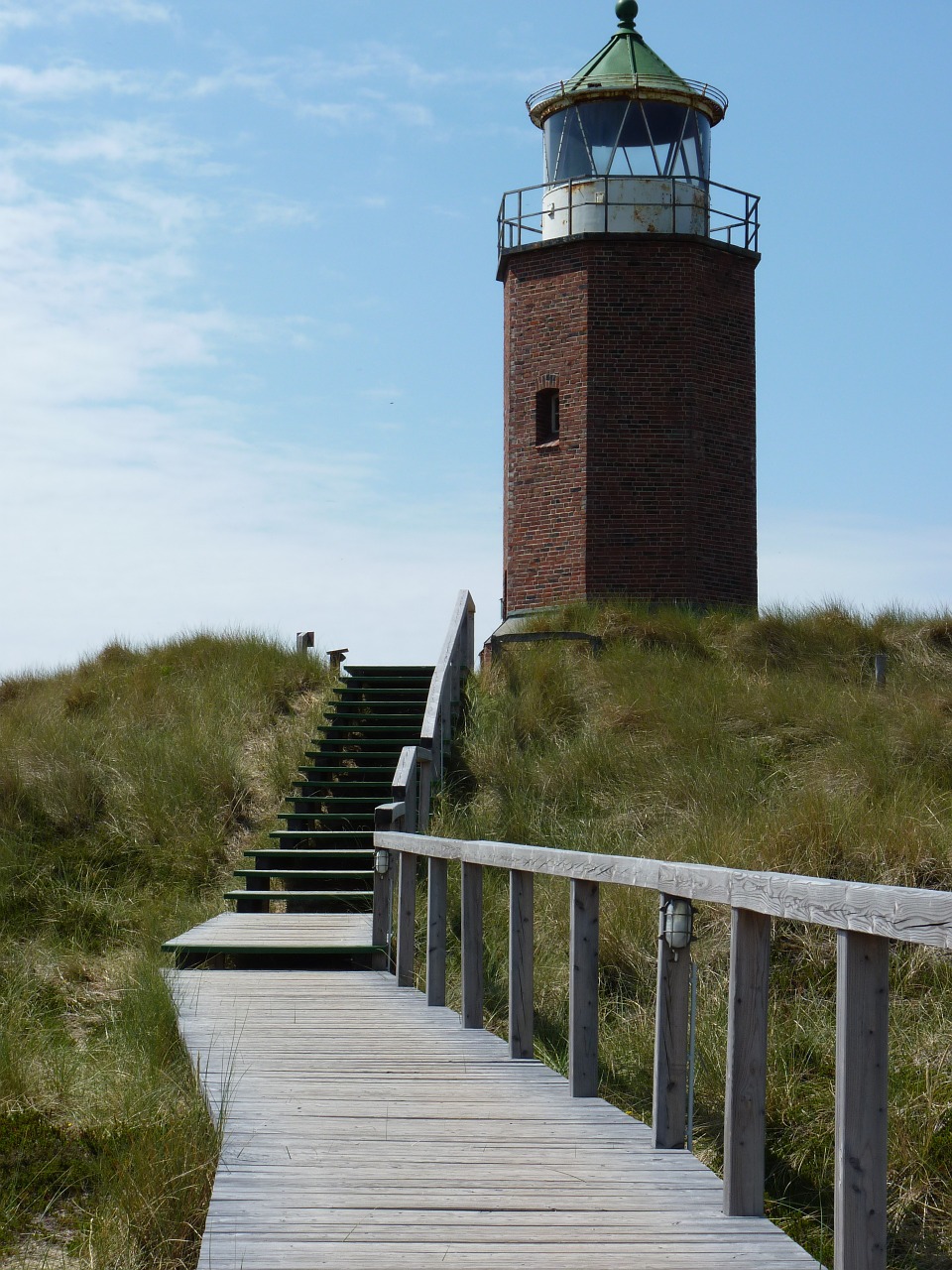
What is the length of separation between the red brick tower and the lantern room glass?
21mm

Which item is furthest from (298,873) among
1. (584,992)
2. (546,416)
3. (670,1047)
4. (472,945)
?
(546,416)

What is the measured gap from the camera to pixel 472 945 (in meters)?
6.62

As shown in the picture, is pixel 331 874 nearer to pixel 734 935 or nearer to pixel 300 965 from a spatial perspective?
pixel 300 965

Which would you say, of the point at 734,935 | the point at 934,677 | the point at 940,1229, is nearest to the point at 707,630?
the point at 934,677

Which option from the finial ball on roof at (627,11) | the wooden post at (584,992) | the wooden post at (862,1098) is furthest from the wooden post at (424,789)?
the finial ball on roof at (627,11)

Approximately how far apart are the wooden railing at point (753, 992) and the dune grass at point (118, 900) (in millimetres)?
1497

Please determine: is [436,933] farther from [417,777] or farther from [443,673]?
[443,673]

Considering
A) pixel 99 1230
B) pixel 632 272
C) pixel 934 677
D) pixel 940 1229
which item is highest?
pixel 632 272

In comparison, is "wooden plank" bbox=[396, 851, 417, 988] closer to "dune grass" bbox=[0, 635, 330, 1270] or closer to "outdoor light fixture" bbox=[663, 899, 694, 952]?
"dune grass" bbox=[0, 635, 330, 1270]

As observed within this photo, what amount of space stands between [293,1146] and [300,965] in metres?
4.87

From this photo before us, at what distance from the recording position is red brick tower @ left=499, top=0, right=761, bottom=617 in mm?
20250

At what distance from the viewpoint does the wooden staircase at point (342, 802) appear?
1170cm

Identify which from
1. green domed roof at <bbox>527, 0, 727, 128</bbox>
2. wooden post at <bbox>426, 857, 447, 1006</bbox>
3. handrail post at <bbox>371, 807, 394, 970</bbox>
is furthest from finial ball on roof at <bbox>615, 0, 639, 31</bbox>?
wooden post at <bbox>426, 857, 447, 1006</bbox>

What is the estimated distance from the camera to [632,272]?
2034cm
